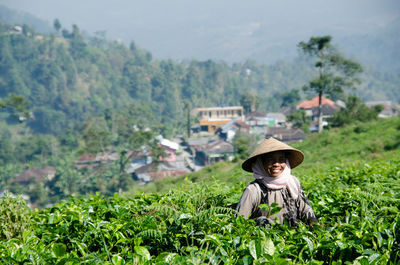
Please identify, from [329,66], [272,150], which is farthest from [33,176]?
[272,150]

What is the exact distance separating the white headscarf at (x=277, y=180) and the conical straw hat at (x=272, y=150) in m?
0.06

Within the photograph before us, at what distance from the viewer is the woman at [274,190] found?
7.39 ft

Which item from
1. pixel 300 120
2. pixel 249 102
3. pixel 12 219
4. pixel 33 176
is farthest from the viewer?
pixel 249 102

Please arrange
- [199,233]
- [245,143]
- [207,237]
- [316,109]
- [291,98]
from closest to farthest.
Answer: [207,237] < [199,233] < [245,143] < [316,109] < [291,98]

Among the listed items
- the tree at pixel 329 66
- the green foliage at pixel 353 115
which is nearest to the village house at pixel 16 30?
Result: the tree at pixel 329 66

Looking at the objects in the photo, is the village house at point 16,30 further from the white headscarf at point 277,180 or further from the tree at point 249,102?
the white headscarf at point 277,180

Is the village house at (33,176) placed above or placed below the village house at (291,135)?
below

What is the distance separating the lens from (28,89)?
82750 millimetres

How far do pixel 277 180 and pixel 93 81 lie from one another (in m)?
88.0

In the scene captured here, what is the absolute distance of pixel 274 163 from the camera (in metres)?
2.35

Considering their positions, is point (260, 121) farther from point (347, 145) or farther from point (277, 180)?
point (277, 180)

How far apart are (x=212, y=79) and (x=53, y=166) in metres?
54.7

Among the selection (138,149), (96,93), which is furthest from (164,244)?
(96,93)

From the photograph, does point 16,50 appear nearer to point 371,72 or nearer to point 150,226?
point 150,226
